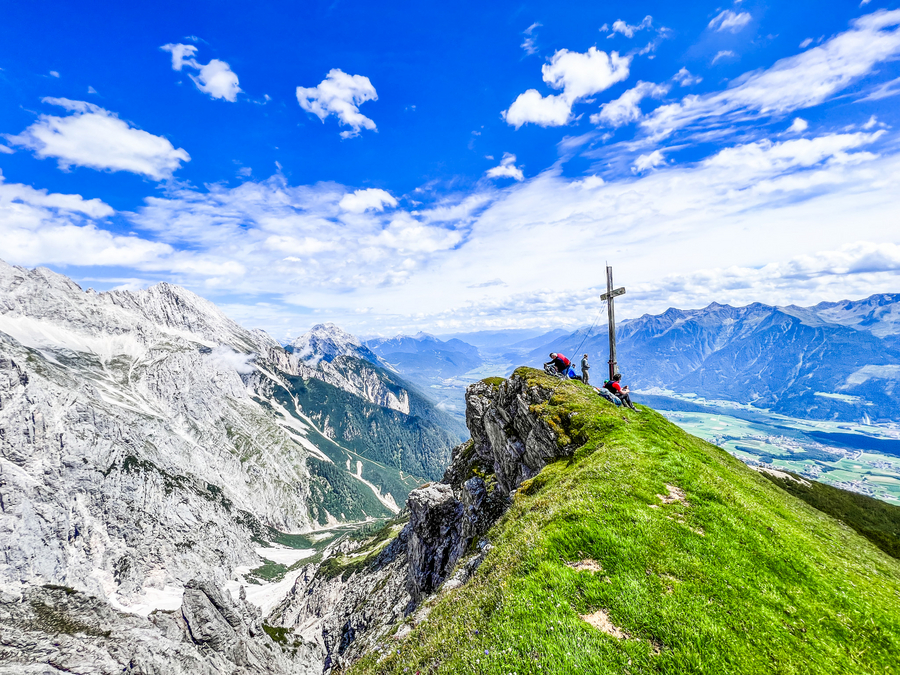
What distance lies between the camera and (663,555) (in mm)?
11586

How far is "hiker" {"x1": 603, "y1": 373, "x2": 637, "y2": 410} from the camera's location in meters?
31.4

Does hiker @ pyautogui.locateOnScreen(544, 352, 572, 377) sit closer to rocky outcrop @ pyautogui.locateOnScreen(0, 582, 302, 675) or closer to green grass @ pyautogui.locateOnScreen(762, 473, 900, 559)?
green grass @ pyautogui.locateOnScreen(762, 473, 900, 559)

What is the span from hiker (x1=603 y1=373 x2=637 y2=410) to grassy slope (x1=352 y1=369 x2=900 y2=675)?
1553 cm

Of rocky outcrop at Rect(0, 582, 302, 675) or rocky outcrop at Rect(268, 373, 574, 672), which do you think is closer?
rocky outcrop at Rect(268, 373, 574, 672)

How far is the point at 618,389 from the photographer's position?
105 ft

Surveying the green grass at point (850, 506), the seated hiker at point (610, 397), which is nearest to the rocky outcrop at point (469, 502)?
the seated hiker at point (610, 397)

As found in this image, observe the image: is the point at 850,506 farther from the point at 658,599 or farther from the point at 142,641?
the point at 142,641

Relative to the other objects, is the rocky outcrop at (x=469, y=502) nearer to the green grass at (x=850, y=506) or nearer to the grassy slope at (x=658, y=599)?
the grassy slope at (x=658, y=599)

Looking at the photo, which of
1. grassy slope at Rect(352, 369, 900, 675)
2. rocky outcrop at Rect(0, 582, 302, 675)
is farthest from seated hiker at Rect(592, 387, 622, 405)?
rocky outcrop at Rect(0, 582, 302, 675)

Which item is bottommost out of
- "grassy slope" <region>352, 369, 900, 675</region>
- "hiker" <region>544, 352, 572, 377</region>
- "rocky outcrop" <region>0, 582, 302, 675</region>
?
"rocky outcrop" <region>0, 582, 302, 675</region>

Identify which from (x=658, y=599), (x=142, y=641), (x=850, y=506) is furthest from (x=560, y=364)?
(x=142, y=641)

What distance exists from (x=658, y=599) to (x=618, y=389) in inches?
942

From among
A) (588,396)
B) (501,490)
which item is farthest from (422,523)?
(588,396)

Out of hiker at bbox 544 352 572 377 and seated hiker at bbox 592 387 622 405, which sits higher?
hiker at bbox 544 352 572 377
